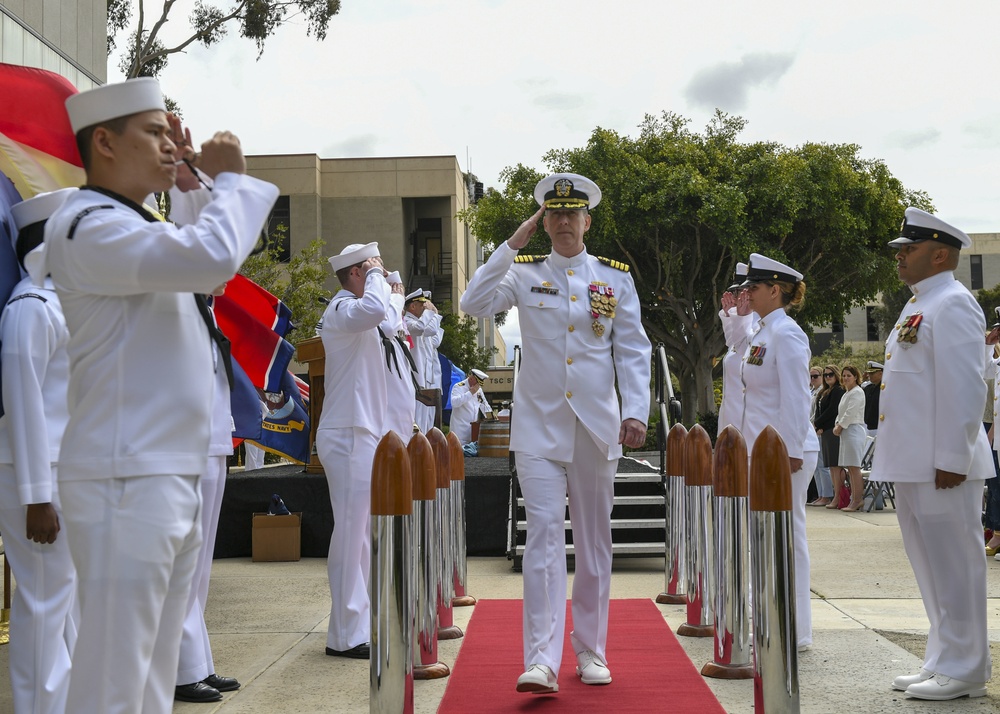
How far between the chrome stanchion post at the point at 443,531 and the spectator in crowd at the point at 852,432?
406 inches

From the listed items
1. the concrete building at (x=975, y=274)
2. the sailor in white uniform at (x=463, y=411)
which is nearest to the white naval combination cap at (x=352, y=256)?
the sailor in white uniform at (x=463, y=411)

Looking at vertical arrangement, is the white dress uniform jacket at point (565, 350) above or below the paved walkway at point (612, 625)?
above

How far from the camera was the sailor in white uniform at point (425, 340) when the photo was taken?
1151 cm

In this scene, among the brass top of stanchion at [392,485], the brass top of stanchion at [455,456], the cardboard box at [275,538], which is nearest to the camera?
the brass top of stanchion at [392,485]

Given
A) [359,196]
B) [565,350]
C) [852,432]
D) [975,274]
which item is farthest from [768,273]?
[975,274]

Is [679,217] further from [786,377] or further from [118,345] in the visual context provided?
[118,345]

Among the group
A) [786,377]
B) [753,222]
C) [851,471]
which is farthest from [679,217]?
[786,377]

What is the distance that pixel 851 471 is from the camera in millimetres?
16141

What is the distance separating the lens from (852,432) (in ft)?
51.7

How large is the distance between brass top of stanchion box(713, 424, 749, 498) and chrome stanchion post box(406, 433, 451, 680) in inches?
58.6

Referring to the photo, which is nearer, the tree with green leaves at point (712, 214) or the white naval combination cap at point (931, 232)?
the white naval combination cap at point (931, 232)

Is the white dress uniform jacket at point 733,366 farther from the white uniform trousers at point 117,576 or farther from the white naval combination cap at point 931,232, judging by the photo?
the white uniform trousers at point 117,576

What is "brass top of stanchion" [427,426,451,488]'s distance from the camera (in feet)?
21.4

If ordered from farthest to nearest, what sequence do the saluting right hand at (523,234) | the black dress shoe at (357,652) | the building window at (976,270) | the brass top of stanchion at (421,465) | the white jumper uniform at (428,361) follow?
the building window at (976,270) < the white jumper uniform at (428,361) < the black dress shoe at (357,652) < the saluting right hand at (523,234) < the brass top of stanchion at (421,465)
